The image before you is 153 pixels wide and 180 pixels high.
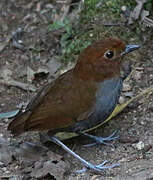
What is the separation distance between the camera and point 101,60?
4.88 metres

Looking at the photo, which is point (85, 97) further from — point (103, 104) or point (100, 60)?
point (100, 60)

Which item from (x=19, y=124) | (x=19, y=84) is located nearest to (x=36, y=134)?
(x=19, y=124)

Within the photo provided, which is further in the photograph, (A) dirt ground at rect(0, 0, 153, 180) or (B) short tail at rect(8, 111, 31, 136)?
(B) short tail at rect(8, 111, 31, 136)

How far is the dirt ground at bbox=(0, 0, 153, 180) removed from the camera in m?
4.81

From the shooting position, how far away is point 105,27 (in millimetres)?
6395

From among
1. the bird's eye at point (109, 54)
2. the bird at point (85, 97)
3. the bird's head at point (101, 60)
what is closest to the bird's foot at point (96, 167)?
the bird at point (85, 97)

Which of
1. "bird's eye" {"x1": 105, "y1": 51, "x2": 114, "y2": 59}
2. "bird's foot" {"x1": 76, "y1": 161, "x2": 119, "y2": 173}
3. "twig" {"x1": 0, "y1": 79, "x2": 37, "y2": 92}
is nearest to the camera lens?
"bird's foot" {"x1": 76, "y1": 161, "x2": 119, "y2": 173}

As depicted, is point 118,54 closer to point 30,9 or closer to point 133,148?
point 133,148

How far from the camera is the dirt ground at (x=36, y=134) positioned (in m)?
4.81

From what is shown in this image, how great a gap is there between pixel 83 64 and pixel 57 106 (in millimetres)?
494

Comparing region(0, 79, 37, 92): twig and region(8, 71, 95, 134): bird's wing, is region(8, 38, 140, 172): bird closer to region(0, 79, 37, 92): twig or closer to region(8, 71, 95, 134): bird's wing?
region(8, 71, 95, 134): bird's wing

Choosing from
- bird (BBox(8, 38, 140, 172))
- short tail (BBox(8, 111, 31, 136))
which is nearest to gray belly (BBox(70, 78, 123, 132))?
bird (BBox(8, 38, 140, 172))

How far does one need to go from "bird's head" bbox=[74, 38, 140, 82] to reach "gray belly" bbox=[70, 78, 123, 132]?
0.28 ft

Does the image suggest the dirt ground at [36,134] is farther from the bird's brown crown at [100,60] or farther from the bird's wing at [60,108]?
the bird's brown crown at [100,60]
